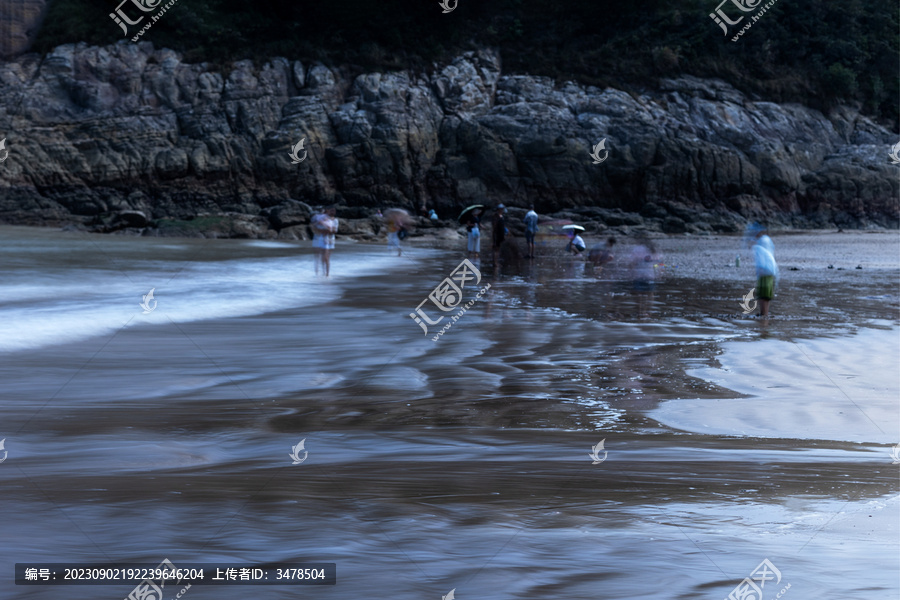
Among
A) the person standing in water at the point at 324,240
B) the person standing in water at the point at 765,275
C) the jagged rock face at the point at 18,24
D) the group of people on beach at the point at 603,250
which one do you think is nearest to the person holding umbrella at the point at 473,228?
the group of people on beach at the point at 603,250

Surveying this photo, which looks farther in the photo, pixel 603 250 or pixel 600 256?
pixel 600 256

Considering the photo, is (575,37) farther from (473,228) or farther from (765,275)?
(765,275)

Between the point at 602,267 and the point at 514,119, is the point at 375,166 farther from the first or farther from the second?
the point at 602,267

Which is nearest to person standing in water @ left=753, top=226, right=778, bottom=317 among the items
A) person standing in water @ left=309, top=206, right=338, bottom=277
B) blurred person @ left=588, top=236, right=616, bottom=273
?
blurred person @ left=588, top=236, right=616, bottom=273

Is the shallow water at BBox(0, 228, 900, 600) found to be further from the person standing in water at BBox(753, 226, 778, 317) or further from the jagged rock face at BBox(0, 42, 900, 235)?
the jagged rock face at BBox(0, 42, 900, 235)

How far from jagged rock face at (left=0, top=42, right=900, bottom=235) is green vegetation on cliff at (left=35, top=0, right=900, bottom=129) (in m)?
2.05

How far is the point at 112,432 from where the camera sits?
5.28m

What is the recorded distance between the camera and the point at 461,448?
5.15 metres

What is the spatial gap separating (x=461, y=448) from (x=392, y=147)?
4481cm

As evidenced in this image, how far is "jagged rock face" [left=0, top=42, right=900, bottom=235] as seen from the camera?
4584cm

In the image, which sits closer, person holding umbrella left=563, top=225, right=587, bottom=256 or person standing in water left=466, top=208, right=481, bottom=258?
person standing in water left=466, top=208, right=481, bottom=258

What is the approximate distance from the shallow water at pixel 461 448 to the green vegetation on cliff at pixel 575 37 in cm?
4342

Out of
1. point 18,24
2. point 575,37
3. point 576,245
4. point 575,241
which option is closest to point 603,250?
point 575,241

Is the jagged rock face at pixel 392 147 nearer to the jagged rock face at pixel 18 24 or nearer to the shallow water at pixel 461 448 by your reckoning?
the jagged rock face at pixel 18 24
